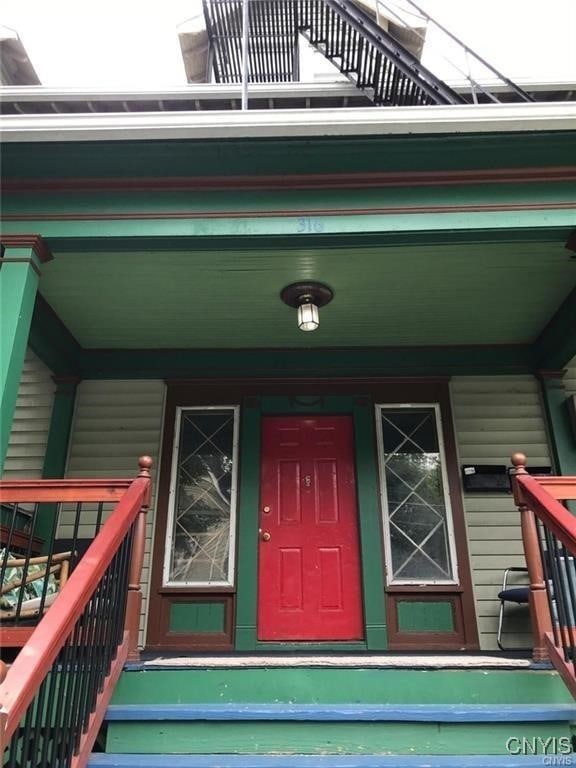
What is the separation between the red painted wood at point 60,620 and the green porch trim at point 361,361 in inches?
78.1

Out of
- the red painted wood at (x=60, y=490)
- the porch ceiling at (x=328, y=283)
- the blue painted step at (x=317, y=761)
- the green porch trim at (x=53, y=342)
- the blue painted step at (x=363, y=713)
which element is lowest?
the blue painted step at (x=317, y=761)

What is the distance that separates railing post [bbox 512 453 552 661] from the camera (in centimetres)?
232

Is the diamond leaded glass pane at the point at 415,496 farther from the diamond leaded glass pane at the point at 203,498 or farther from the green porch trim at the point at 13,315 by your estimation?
the green porch trim at the point at 13,315

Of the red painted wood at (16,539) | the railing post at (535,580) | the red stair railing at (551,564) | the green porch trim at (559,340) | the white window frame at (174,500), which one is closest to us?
the red stair railing at (551,564)

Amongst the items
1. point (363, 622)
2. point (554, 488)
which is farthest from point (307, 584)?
point (554, 488)

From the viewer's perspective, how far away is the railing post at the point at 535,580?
2322 mm

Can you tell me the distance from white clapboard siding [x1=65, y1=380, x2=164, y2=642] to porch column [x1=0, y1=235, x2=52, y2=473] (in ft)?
5.32

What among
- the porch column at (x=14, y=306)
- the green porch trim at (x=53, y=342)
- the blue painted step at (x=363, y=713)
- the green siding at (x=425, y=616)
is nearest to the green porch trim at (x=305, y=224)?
the porch column at (x=14, y=306)

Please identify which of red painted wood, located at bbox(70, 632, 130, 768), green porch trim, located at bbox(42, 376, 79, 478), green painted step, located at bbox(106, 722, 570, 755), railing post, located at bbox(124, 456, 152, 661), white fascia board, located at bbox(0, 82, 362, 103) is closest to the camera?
red painted wood, located at bbox(70, 632, 130, 768)

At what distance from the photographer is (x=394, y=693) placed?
2.17 meters

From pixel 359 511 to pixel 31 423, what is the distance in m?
2.66

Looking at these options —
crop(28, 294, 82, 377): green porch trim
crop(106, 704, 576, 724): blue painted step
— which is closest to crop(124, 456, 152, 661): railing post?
crop(106, 704, 576, 724): blue painted step

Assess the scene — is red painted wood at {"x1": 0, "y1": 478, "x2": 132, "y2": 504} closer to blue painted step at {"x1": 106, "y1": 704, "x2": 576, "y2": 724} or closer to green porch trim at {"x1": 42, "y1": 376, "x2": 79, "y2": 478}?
blue painted step at {"x1": 106, "y1": 704, "x2": 576, "y2": 724}

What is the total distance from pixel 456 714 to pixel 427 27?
230 inches
